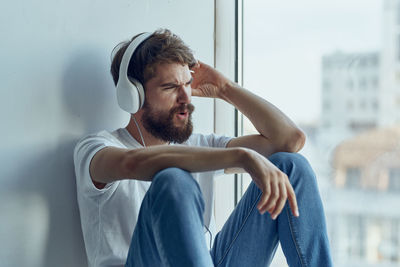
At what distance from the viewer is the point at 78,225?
137cm

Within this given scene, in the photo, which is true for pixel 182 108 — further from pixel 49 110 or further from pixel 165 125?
pixel 49 110

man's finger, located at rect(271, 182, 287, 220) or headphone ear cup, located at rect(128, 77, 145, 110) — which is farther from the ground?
headphone ear cup, located at rect(128, 77, 145, 110)

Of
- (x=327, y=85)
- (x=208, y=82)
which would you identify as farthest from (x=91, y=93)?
(x=327, y=85)

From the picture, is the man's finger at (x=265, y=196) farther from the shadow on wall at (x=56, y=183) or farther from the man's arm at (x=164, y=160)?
the shadow on wall at (x=56, y=183)

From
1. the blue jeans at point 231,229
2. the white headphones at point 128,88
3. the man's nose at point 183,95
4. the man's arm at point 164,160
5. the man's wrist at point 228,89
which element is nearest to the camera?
the blue jeans at point 231,229

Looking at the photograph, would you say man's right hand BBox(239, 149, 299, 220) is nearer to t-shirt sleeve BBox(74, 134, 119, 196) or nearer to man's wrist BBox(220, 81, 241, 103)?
t-shirt sleeve BBox(74, 134, 119, 196)

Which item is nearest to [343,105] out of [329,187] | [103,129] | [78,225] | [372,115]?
[372,115]

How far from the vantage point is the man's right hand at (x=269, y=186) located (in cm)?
104

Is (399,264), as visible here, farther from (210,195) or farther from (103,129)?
(103,129)

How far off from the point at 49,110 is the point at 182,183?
Answer: 0.46 meters

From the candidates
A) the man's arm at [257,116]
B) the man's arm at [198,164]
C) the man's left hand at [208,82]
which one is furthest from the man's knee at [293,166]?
the man's left hand at [208,82]

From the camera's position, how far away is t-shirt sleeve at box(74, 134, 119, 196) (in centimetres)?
122

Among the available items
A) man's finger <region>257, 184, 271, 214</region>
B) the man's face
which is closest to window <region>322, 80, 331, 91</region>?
the man's face

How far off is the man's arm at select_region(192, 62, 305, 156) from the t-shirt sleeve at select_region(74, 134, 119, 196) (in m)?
0.42
